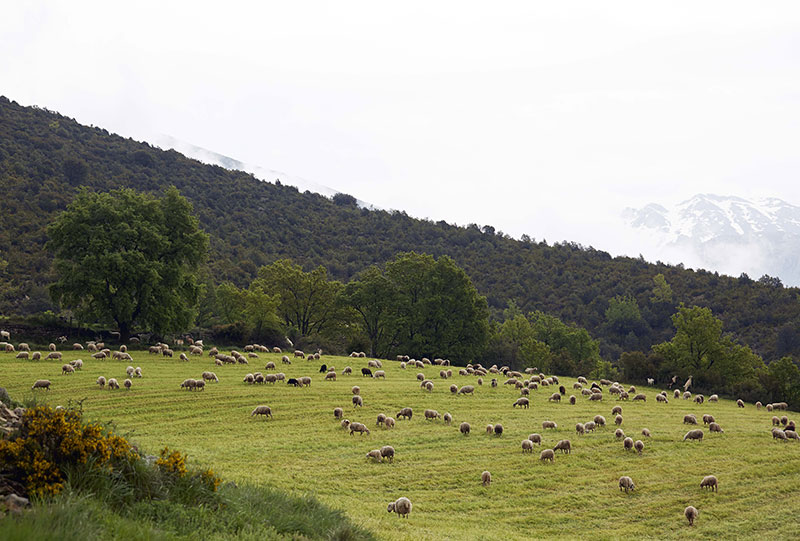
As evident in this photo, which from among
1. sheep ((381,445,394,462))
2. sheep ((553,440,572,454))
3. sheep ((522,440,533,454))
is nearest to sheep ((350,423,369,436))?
sheep ((381,445,394,462))

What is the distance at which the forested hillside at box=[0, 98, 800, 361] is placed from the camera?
261 feet

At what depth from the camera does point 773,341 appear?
77562 mm

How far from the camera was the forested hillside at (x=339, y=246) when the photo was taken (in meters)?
79.4

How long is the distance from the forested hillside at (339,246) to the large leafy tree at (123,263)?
1002 inches

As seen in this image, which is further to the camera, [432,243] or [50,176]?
[432,243]

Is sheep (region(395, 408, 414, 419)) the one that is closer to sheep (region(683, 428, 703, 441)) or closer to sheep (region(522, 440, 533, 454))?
sheep (region(522, 440, 533, 454))

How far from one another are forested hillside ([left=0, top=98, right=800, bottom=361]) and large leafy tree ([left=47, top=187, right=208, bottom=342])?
2544 cm

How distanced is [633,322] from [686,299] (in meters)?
12.7

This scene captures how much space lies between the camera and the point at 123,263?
1674 inches

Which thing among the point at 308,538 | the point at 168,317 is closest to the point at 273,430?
the point at 308,538

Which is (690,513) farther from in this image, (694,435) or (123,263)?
(123,263)

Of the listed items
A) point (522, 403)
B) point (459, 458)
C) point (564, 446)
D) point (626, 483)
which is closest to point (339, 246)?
point (522, 403)

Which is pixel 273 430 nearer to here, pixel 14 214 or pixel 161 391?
pixel 161 391

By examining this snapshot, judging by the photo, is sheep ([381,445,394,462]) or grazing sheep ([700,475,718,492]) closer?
grazing sheep ([700,475,718,492])
